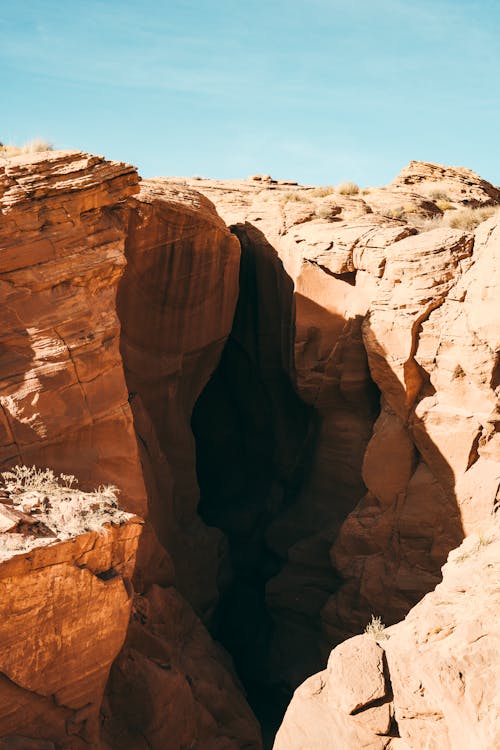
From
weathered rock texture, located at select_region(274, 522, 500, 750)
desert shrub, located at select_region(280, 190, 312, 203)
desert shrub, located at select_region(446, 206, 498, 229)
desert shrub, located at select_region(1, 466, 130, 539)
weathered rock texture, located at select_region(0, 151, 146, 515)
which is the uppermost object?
desert shrub, located at select_region(280, 190, 312, 203)

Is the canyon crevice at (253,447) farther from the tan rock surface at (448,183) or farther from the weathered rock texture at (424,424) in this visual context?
the tan rock surface at (448,183)

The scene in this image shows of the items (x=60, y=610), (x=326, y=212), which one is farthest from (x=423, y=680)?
(x=326, y=212)

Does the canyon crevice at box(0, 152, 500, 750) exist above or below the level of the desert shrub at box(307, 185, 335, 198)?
below

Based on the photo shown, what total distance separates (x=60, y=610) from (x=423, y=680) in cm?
412

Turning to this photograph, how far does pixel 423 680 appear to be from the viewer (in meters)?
9.19

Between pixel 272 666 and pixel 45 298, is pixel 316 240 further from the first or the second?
pixel 272 666

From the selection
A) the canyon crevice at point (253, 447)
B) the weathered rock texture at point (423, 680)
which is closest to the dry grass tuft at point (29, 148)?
the canyon crevice at point (253, 447)

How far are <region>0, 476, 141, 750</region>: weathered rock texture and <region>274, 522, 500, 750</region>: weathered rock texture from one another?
2.47 metres

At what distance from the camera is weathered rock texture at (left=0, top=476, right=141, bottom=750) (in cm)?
972

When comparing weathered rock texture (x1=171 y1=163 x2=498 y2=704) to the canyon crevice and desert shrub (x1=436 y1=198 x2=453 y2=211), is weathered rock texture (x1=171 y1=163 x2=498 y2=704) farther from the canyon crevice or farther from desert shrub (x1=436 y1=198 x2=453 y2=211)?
desert shrub (x1=436 y1=198 x2=453 y2=211)

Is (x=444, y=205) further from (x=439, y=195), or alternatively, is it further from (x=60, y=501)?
(x=60, y=501)

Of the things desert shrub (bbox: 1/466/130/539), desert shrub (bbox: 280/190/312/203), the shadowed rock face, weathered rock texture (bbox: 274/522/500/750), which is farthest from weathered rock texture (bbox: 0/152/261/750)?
desert shrub (bbox: 280/190/312/203)

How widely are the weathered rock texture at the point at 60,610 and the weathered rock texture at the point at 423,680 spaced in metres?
2.47

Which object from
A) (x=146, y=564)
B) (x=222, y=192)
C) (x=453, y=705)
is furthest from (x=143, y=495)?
(x=222, y=192)
